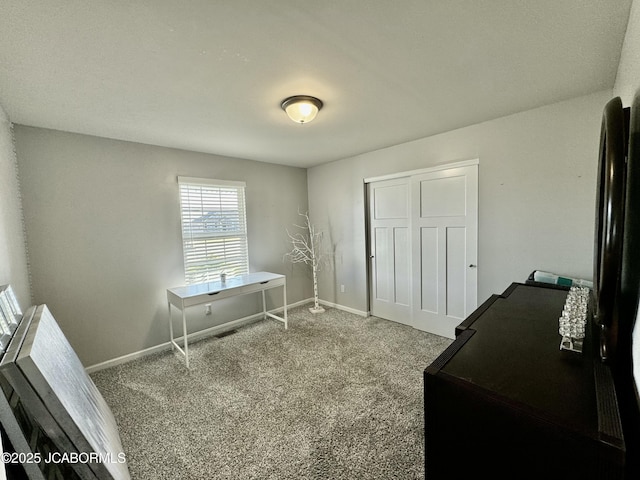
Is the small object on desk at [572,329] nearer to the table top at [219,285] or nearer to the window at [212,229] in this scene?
the table top at [219,285]

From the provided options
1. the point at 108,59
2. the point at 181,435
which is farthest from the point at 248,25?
the point at 181,435

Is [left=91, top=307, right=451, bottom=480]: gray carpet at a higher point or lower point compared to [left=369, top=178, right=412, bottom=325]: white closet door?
lower

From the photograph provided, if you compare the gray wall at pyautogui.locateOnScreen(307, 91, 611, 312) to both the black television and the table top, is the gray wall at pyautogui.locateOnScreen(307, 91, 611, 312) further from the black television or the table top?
the table top

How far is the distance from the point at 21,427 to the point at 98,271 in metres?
2.10

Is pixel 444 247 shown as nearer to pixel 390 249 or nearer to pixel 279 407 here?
pixel 390 249

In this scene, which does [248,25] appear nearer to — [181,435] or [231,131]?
[231,131]

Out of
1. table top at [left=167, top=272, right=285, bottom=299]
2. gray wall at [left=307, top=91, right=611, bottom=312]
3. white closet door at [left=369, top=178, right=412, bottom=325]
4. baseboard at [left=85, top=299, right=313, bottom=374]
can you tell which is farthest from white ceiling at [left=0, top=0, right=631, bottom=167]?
baseboard at [left=85, top=299, right=313, bottom=374]

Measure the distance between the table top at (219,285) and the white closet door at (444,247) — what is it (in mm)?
1901

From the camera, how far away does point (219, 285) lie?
10.8 ft

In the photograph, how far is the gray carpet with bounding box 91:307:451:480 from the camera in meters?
1.64

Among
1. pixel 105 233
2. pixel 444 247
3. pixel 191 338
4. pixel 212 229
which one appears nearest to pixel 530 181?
pixel 444 247

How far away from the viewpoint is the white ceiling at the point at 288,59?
4.14 feet

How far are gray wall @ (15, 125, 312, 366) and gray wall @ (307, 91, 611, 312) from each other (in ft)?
9.63

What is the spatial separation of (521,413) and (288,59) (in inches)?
75.2
